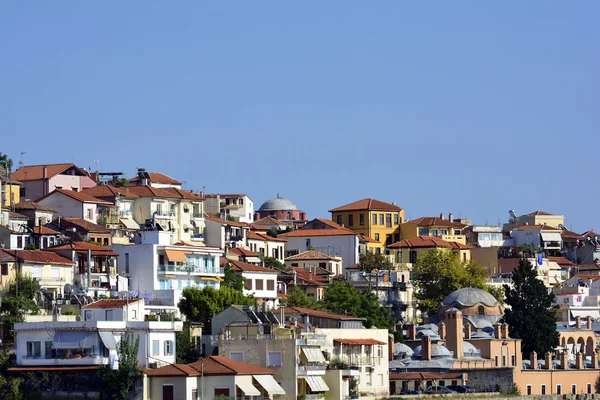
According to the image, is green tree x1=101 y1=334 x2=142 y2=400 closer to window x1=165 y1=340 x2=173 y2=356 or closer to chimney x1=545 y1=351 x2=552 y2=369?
window x1=165 y1=340 x2=173 y2=356

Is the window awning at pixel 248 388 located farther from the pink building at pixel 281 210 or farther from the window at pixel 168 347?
the pink building at pixel 281 210

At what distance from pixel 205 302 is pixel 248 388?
10.7 m

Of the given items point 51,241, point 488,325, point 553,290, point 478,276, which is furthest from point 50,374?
point 553,290

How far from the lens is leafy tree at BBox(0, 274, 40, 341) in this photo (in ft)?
242

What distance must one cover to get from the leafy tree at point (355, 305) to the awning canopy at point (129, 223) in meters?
11.8

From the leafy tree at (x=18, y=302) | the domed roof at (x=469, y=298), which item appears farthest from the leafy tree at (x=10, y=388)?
the domed roof at (x=469, y=298)

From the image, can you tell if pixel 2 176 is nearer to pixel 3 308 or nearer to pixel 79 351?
pixel 3 308

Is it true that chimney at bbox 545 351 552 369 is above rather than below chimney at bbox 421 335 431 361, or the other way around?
below

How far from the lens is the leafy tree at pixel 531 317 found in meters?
98.1

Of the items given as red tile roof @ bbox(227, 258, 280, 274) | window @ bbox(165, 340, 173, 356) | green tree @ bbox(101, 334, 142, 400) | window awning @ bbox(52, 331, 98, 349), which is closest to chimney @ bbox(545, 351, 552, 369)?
red tile roof @ bbox(227, 258, 280, 274)

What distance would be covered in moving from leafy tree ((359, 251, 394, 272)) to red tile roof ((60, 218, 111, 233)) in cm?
2555

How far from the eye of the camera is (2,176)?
98125 mm

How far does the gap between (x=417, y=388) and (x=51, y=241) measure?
820 inches

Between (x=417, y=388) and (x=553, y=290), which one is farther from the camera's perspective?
(x=553, y=290)
